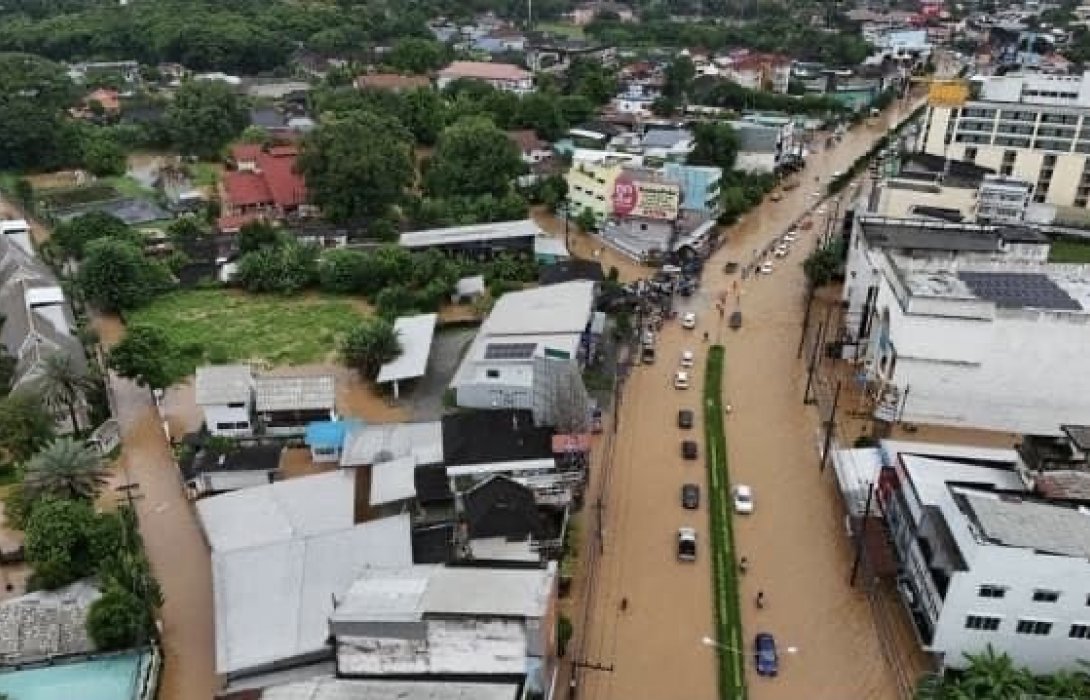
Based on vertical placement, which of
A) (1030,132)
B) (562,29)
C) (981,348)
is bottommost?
(981,348)

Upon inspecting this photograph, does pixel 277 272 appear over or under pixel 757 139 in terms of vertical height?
under

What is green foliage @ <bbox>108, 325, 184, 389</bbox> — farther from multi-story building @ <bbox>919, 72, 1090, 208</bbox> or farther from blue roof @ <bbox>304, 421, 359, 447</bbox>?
multi-story building @ <bbox>919, 72, 1090, 208</bbox>

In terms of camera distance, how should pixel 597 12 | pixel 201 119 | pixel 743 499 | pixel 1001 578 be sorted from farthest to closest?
pixel 597 12
pixel 201 119
pixel 743 499
pixel 1001 578

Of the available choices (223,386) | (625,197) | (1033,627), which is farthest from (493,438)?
(625,197)

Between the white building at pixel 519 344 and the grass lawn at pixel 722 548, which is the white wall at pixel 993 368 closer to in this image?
the grass lawn at pixel 722 548

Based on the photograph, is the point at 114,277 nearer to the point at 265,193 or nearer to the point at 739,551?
the point at 265,193

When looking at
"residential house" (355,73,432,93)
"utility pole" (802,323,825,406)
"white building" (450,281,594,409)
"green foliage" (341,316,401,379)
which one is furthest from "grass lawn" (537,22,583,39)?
"green foliage" (341,316,401,379)

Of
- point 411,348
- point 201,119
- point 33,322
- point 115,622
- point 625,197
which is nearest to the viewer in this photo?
point 115,622
